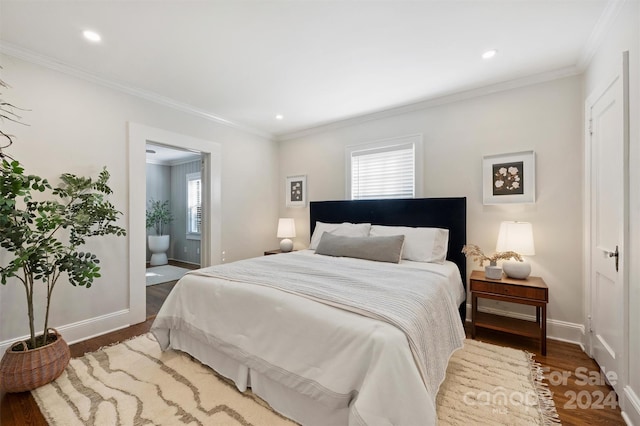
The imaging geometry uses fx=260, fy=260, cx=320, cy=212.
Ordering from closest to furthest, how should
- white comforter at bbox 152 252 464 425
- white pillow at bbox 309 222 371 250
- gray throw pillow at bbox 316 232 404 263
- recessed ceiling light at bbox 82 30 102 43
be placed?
white comforter at bbox 152 252 464 425 < recessed ceiling light at bbox 82 30 102 43 < gray throw pillow at bbox 316 232 404 263 < white pillow at bbox 309 222 371 250

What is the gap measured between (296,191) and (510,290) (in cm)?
321

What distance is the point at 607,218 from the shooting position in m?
1.94

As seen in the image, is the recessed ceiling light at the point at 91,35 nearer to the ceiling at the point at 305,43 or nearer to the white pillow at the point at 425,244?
the ceiling at the point at 305,43

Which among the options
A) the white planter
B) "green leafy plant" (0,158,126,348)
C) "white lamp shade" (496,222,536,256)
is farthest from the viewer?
the white planter

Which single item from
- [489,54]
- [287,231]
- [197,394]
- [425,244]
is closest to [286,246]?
[287,231]

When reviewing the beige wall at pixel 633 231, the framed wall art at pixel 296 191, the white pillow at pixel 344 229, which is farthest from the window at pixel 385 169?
the beige wall at pixel 633 231

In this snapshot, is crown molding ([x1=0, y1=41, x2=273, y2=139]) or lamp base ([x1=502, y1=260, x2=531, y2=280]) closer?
crown molding ([x1=0, y1=41, x2=273, y2=139])

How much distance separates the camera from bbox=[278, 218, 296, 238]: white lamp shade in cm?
426

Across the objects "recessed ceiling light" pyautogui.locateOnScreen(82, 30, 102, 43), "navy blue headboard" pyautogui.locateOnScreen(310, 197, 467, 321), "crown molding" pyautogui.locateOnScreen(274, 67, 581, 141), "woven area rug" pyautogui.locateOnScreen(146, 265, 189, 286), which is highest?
"recessed ceiling light" pyautogui.locateOnScreen(82, 30, 102, 43)

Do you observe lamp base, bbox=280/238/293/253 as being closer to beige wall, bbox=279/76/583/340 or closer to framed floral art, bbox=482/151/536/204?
beige wall, bbox=279/76/583/340

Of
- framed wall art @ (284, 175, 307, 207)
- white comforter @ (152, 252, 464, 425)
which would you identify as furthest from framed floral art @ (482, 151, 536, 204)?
framed wall art @ (284, 175, 307, 207)

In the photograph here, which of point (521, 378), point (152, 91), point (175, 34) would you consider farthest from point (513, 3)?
point (152, 91)

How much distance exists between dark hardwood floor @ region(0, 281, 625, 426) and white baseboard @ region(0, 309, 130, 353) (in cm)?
8

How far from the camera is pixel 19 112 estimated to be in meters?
2.24
